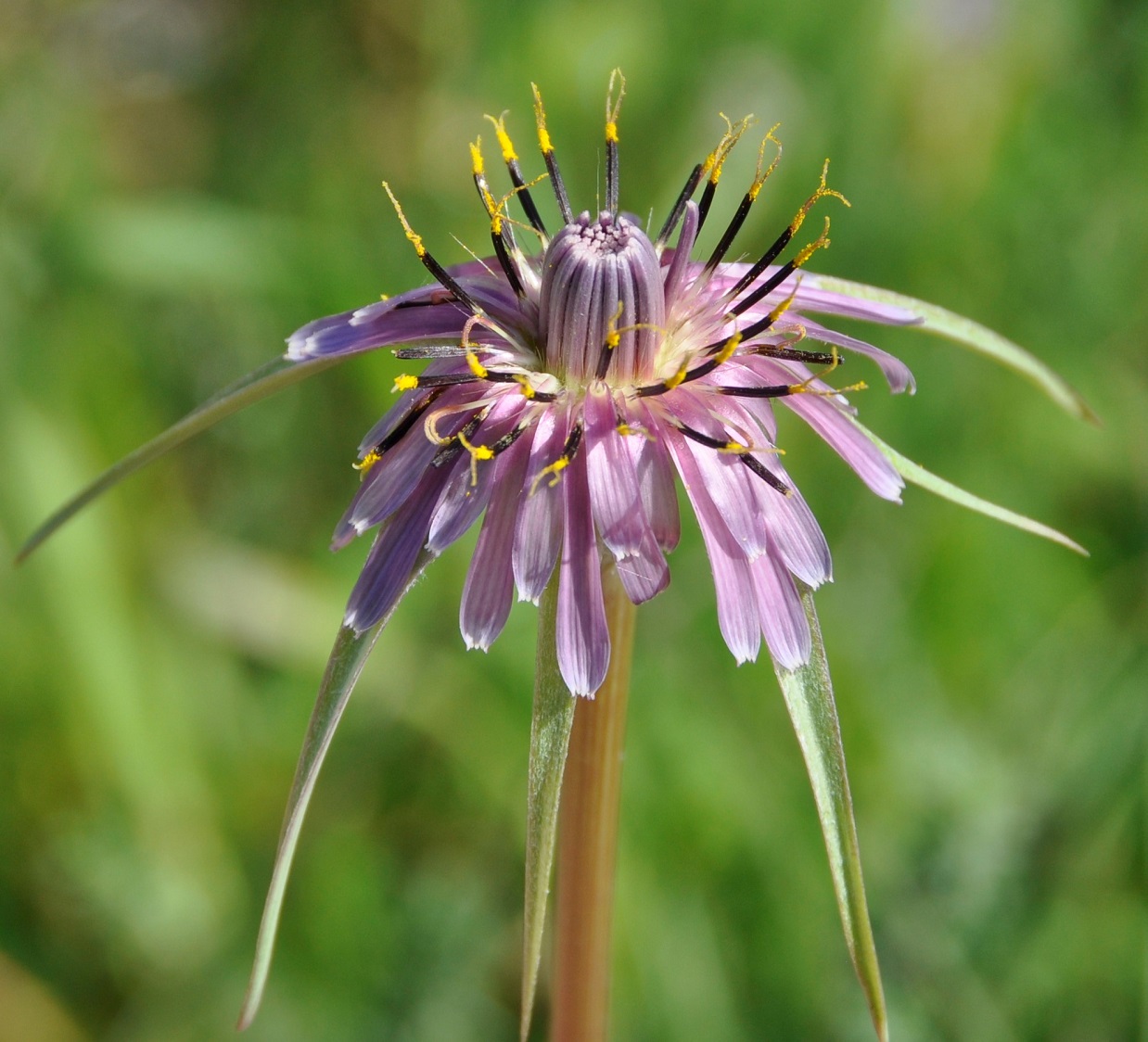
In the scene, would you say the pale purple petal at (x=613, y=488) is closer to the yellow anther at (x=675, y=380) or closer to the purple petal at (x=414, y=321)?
the yellow anther at (x=675, y=380)

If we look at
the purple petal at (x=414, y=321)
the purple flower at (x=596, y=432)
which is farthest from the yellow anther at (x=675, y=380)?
the purple petal at (x=414, y=321)

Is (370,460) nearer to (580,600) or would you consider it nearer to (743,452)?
(580,600)

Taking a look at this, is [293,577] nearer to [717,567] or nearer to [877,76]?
[717,567]

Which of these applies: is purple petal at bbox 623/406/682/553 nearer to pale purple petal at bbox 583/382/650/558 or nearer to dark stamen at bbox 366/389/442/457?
pale purple petal at bbox 583/382/650/558

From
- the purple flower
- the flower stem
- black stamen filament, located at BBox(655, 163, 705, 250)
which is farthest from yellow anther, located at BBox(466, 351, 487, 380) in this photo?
black stamen filament, located at BBox(655, 163, 705, 250)

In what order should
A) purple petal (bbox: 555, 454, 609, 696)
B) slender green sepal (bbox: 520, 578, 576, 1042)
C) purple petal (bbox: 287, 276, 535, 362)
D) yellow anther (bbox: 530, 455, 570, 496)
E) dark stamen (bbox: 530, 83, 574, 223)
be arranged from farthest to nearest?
dark stamen (bbox: 530, 83, 574, 223) < purple petal (bbox: 287, 276, 535, 362) < yellow anther (bbox: 530, 455, 570, 496) < purple petal (bbox: 555, 454, 609, 696) < slender green sepal (bbox: 520, 578, 576, 1042)

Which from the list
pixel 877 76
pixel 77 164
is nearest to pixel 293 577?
pixel 77 164
